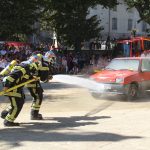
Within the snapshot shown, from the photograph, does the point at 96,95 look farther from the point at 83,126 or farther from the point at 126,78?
the point at 83,126

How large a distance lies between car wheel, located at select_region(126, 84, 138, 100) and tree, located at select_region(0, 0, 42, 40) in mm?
16933

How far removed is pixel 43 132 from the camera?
1038cm

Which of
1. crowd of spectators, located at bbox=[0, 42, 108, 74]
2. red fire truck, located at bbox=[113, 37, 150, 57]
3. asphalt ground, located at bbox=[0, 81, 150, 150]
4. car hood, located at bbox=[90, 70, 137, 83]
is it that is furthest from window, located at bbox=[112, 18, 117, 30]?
asphalt ground, located at bbox=[0, 81, 150, 150]

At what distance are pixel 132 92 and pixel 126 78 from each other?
579mm

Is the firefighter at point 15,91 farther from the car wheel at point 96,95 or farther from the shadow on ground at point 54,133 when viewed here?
the car wheel at point 96,95

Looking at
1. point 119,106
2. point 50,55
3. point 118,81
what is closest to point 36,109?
point 50,55

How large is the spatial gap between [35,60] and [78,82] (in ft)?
29.4

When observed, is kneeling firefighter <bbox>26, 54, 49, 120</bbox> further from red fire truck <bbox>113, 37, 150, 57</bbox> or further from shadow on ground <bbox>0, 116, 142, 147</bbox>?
red fire truck <bbox>113, 37, 150, 57</bbox>

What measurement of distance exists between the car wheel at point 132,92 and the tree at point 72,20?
20798 mm

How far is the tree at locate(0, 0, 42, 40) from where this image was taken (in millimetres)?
32031

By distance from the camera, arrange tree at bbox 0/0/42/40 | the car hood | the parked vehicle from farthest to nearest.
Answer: tree at bbox 0/0/42/40, the car hood, the parked vehicle

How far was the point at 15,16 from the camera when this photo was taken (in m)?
32.7

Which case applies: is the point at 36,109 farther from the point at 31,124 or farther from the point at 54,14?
the point at 54,14

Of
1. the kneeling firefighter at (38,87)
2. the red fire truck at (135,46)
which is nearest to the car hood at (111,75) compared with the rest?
the kneeling firefighter at (38,87)
